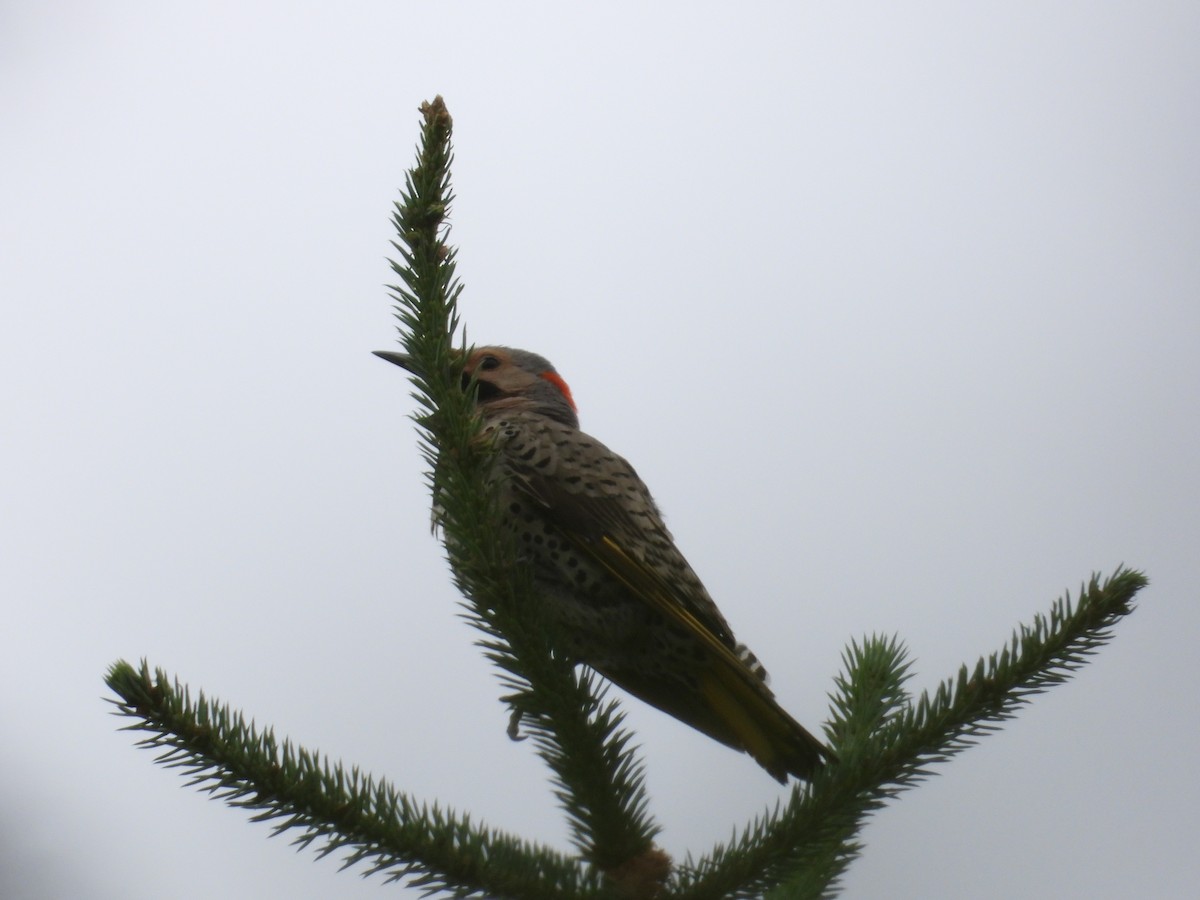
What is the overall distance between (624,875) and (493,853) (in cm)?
21

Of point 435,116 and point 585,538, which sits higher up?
point 435,116

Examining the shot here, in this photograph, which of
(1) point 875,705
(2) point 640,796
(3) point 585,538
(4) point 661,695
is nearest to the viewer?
(2) point 640,796

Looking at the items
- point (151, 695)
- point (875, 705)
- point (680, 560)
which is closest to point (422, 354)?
point (151, 695)

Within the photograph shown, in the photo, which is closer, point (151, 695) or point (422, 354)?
point (151, 695)

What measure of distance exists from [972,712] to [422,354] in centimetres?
112

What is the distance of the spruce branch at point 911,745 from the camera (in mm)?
1672

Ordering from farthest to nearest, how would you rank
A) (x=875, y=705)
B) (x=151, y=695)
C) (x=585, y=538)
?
1. (x=585, y=538)
2. (x=875, y=705)
3. (x=151, y=695)

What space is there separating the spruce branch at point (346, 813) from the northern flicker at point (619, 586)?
0.96 meters

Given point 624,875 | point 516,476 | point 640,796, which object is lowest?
point 624,875

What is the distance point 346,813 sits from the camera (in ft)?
5.44

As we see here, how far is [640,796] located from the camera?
1.84m

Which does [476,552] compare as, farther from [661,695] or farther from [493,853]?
[661,695]

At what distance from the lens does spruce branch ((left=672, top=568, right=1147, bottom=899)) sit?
1.67 meters

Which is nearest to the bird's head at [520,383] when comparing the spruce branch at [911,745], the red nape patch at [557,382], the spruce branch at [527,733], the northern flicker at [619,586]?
the red nape patch at [557,382]
